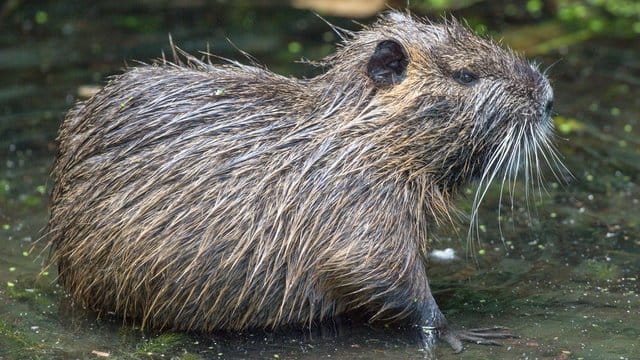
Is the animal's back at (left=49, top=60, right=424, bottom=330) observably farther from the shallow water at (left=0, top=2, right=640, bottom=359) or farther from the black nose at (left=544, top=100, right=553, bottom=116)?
the black nose at (left=544, top=100, right=553, bottom=116)

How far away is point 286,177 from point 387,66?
0.78 meters

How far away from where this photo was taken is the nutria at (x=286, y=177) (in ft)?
18.2

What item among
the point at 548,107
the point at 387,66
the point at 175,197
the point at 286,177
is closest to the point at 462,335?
the point at 286,177

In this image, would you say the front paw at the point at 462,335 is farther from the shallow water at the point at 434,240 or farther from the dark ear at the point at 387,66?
the dark ear at the point at 387,66

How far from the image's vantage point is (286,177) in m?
5.64

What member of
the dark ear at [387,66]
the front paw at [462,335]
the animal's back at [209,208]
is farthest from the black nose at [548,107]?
the front paw at [462,335]

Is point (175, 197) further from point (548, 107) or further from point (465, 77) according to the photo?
point (548, 107)

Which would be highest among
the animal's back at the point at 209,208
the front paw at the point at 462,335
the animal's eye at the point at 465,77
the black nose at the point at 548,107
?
the animal's eye at the point at 465,77

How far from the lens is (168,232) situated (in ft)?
18.1

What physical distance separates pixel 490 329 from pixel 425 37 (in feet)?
4.90

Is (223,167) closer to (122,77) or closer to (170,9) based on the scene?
(122,77)

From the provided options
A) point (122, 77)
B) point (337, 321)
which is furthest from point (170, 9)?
point (337, 321)

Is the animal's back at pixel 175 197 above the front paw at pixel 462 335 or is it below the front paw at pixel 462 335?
above

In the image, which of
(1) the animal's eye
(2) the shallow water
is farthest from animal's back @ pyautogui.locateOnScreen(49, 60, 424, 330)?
(1) the animal's eye
